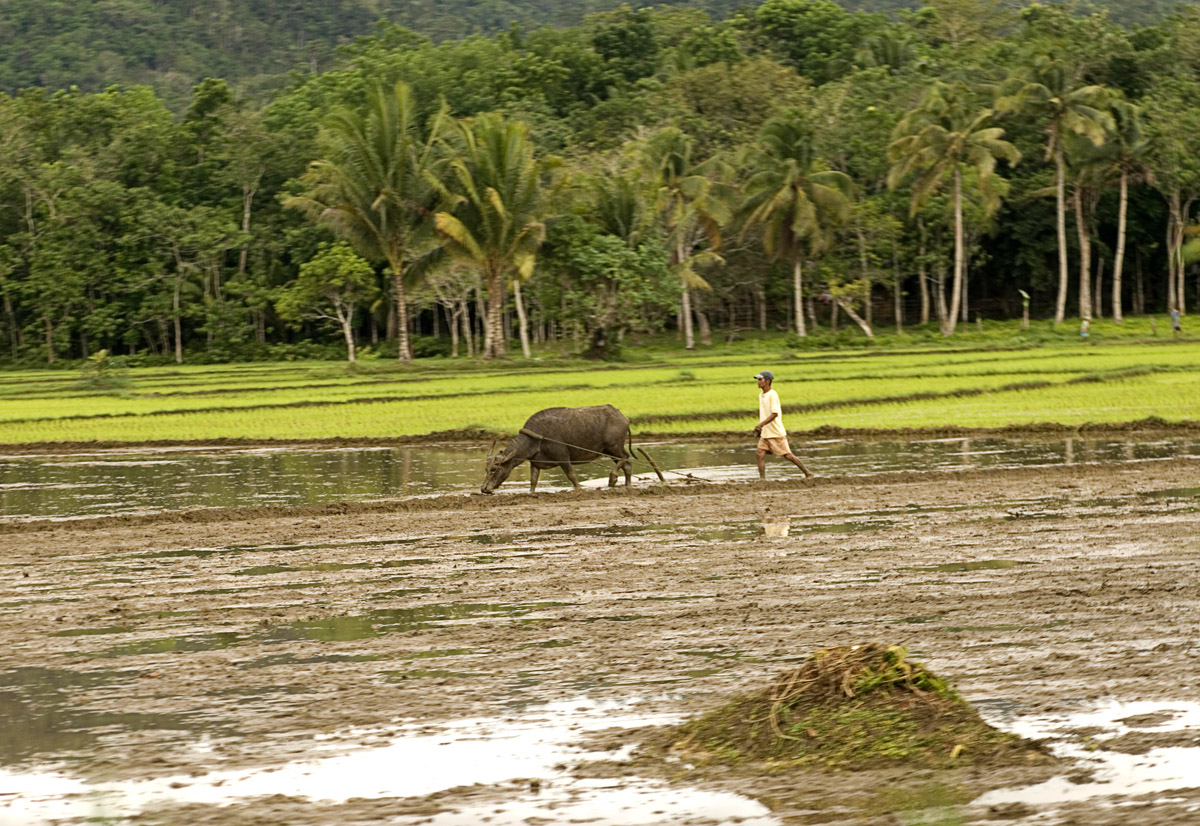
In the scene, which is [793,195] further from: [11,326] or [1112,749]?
[1112,749]

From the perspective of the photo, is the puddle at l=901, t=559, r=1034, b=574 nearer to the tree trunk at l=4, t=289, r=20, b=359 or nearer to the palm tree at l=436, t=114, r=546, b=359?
the palm tree at l=436, t=114, r=546, b=359

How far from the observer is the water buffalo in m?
13.9

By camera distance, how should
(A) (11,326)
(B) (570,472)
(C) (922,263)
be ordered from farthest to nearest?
(A) (11,326)
(C) (922,263)
(B) (570,472)

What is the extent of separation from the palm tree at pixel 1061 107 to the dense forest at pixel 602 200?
154 millimetres

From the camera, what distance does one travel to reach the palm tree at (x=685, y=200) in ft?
151

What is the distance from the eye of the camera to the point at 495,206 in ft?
129

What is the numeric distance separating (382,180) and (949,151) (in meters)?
18.7

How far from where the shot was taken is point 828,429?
63.4 ft

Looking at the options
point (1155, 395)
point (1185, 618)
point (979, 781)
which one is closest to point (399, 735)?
point (979, 781)

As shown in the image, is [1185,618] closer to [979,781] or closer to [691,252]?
[979,781]

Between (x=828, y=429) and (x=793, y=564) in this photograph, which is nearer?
(x=793, y=564)

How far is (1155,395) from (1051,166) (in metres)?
32.4

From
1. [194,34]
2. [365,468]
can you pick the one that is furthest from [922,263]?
[194,34]

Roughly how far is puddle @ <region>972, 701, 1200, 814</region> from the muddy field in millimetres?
19
